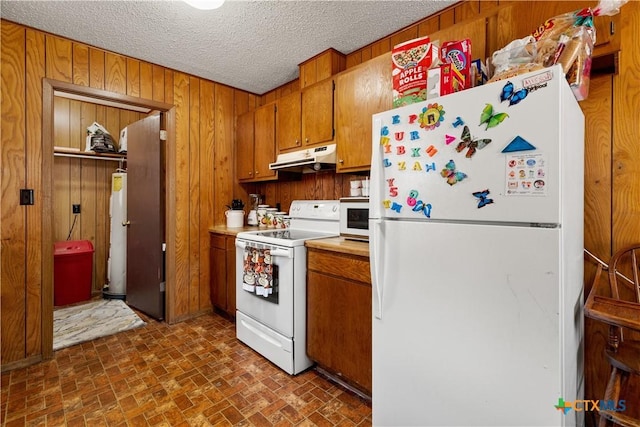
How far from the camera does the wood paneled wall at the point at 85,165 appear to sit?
2.16 metres

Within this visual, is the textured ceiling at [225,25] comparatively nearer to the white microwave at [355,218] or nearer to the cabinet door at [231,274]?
the white microwave at [355,218]

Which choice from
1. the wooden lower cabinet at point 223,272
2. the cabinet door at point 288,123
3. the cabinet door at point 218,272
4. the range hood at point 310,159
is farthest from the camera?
the cabinet door at point 218,272

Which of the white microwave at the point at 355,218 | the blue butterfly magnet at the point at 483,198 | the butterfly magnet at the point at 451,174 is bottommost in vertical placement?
the white microwave at the point at 355,218

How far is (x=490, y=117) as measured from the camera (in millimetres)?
1062

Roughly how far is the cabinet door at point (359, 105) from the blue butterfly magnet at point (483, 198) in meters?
1.09

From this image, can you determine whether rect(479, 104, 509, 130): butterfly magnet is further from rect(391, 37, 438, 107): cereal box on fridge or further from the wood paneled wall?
the wood paneled wall

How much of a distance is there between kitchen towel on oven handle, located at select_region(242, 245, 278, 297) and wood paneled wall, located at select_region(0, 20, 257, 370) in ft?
3.51

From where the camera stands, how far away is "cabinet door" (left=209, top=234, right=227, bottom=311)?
9.70 feet

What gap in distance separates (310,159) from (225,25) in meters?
1.15

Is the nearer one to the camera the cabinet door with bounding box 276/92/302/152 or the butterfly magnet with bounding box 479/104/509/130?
the butterfly magnet with bounding box 479/104/509/130

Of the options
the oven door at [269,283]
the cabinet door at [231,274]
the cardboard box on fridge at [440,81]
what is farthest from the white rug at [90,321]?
the cardboard box on fridge at [440,81]

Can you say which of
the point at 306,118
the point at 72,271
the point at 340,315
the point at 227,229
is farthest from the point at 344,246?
the point at 72,271

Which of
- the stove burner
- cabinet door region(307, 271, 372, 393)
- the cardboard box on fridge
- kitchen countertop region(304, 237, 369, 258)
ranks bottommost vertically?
cabinet door region(307, 271, 372, 393)

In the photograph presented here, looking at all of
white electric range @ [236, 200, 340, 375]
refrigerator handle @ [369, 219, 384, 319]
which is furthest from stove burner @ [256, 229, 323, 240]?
refrigerator handle @ [369, 219, 384, 319]
